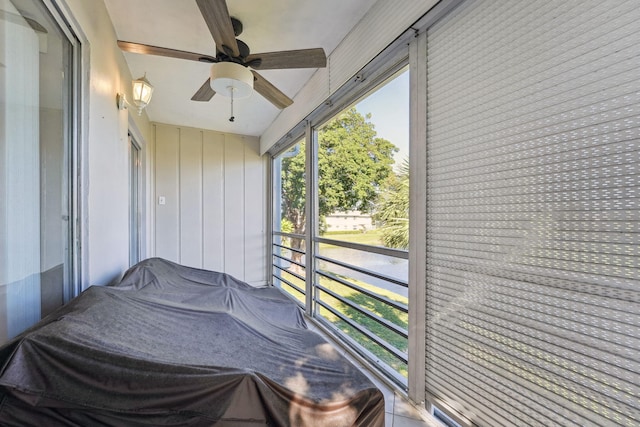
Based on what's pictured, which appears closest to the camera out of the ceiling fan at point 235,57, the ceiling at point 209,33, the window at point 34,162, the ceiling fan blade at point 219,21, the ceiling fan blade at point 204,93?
the window at point 34,162

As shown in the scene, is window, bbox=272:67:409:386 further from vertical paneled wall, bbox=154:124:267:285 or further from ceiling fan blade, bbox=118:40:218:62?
ceiling fan blade, bbox=118:40:218:62

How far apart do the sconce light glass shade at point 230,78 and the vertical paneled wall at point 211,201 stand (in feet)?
9.28

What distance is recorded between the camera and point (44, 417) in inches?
32.9

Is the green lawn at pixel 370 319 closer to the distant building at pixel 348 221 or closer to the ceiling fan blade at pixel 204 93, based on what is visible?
the distant building at pixel 348 221

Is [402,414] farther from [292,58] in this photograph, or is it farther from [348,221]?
[292,58]

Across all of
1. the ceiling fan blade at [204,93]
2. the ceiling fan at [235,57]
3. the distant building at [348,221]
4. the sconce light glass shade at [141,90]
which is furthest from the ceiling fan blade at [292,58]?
the distant building at [348,221]

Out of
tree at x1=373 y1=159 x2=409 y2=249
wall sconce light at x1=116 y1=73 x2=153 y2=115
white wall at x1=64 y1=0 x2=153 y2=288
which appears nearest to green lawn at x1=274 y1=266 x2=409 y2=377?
tree at x1=373 y1=159 x2=409 y2=249

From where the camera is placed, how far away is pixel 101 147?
180 centimetres

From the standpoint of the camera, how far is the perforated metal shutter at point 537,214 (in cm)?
86

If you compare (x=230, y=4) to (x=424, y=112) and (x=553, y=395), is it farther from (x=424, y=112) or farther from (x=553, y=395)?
(x=553, y=395)

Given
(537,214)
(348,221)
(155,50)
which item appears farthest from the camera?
(348,221)

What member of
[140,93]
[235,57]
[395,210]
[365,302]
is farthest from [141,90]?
[365,302]

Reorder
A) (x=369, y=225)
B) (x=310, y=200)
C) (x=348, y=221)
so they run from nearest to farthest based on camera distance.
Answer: (x=369, y=225) → (x=348, y=221) → (x=310, y=200)

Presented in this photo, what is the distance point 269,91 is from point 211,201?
109 inches
